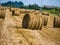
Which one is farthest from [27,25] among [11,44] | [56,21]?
[11,44]

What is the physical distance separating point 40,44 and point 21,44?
2.50 ft

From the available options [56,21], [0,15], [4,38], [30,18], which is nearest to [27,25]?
[30,18]

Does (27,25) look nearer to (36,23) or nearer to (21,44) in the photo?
(36,23)

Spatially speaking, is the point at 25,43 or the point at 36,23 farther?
the point at 36,23

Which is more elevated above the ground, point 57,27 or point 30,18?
point 30,18

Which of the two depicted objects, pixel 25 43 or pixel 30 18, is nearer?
pixel 25 43

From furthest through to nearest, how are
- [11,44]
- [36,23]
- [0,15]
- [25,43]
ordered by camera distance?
[0,15] < [36,23] < [25,43] < [11,44]

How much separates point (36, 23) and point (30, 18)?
0.48 meters

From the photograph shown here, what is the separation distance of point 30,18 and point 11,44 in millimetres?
3692

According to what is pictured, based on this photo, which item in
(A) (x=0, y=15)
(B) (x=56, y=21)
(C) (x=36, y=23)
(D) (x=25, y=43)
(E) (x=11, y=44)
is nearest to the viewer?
(E) (x=11, y=44)

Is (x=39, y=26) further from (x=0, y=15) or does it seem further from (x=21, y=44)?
(x=0, y=15)

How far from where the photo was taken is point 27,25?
32.0 feet

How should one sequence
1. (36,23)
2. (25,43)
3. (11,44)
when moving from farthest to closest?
(36,23) < (25,43) < (11,44)

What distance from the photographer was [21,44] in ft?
20.8
